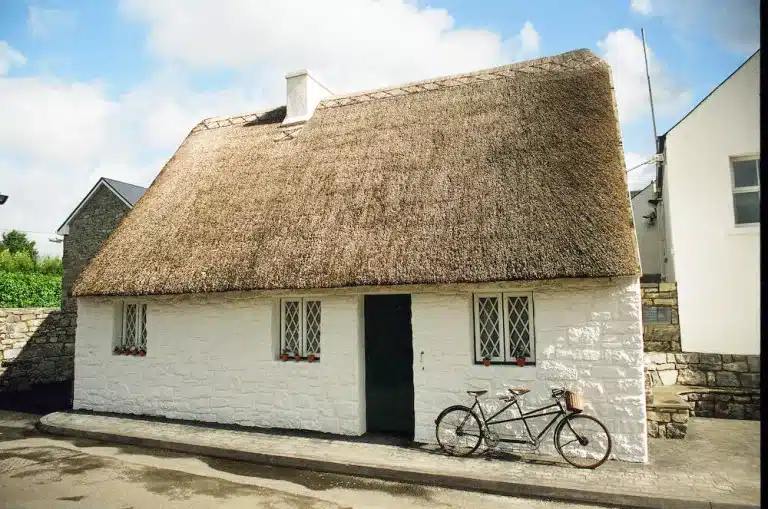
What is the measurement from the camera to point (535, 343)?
744cm

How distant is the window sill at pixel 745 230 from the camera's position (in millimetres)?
9422

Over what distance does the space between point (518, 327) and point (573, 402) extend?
138cm

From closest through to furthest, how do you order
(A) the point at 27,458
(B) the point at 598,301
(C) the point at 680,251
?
1. (B) the point at 598,301
2. (A) the point at 27,458
3. (C) the point at 680,251

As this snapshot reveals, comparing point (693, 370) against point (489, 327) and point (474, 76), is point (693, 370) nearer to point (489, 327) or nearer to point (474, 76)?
point (489, 327)

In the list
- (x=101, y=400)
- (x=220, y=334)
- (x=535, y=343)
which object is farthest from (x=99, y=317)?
(x=535, y=343)

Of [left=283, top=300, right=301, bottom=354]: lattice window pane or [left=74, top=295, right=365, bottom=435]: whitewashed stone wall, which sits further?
[left=283, top=300, right=301, bottom=354]: lattice window pane

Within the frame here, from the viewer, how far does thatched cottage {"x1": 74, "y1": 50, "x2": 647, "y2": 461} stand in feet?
23.6

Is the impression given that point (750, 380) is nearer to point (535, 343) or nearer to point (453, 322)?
point (535, 343)

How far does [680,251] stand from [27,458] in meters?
11.9

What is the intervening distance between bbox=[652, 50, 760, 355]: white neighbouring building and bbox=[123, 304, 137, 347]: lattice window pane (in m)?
11.1

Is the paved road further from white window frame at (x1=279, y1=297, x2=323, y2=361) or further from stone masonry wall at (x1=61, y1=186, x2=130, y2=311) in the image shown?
stone masonry wall at (x1=61, y1=186, x2=130, y2=311)

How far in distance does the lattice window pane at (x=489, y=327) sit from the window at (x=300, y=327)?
289cm

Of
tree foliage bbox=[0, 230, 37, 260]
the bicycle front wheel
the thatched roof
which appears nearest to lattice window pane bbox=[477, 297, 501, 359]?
the thatched roof

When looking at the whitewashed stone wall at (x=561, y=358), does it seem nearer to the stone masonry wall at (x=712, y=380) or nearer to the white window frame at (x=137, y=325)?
the stone masonry wall at (x=712, y=380)
